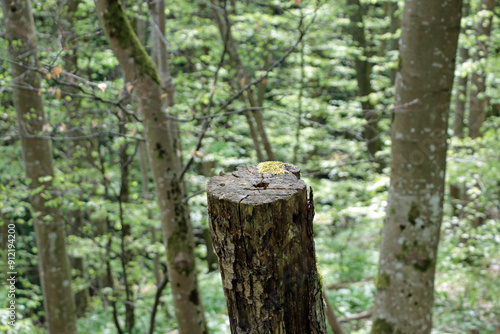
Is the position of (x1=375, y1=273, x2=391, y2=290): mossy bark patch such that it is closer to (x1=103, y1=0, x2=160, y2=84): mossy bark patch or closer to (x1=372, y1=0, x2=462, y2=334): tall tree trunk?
(x1=372, y1=0, x2=462, y2=334): tall tree trunk

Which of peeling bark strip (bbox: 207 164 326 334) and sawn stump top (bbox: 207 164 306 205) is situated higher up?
sawn stump top (bbox: 207 164 306 205)

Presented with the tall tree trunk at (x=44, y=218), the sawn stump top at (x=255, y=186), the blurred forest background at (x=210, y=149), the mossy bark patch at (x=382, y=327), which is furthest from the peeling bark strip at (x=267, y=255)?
the tall tree trunk at (x=44, y=218)

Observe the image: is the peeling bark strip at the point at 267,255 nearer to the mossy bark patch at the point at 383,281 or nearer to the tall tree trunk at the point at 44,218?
the mossy bark patch at the point at 383,281

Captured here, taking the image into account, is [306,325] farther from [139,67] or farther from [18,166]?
[18,166]

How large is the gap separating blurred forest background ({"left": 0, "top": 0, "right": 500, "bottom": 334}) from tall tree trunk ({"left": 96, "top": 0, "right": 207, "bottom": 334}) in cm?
13

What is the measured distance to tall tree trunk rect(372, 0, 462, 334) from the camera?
338cm

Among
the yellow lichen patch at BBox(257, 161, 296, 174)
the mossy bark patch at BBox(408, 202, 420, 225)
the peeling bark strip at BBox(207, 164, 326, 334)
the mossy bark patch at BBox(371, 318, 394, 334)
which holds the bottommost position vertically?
the mossy bark patch at BBox(371, 318, 394, 334)

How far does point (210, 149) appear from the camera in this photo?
7.57 metres

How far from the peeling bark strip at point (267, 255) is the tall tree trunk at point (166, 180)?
7.19 ft

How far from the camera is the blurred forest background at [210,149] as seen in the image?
468 cm

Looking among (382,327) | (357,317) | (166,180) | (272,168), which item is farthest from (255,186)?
(357,317)

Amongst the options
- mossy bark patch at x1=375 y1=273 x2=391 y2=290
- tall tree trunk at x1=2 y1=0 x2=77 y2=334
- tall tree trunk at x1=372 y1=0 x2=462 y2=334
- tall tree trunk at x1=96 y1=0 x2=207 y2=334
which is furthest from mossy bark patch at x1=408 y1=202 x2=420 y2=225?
tall tree trunk at x1=2 y1=0 x2=77 y2=334

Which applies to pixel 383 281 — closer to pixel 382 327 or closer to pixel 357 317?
pixel 382 327

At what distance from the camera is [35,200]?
4.58 metres
